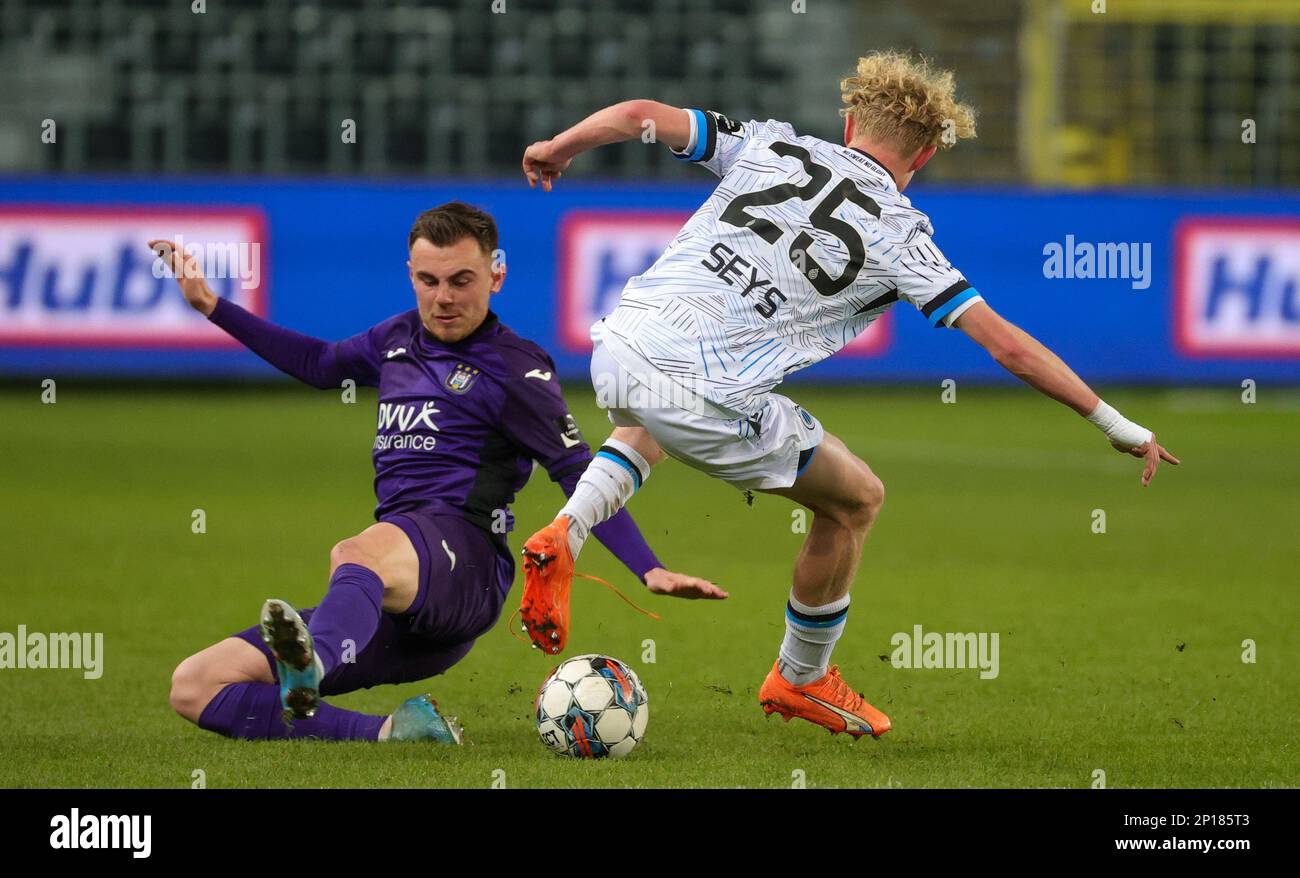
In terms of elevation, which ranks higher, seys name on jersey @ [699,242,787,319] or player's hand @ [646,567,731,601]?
seys name on jersey @ [699,242,787,319]

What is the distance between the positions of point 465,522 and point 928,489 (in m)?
7.33

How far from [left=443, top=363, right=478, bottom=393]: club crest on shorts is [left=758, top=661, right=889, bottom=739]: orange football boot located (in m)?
A: 1.30

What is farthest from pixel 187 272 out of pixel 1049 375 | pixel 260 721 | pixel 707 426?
pixel 1049 375

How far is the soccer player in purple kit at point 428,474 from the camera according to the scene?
515 centimetres

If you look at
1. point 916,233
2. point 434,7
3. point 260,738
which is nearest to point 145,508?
point 260,738

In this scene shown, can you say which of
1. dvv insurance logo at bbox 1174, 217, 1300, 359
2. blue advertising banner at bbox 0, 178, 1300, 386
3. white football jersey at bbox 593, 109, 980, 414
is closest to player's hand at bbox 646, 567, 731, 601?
white football jersey at bbox 593, 109, 980, 414

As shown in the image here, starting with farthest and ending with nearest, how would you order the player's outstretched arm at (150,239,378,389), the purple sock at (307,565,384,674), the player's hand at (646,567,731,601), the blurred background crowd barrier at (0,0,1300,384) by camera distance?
1. the blurred background crowd barrier at (0,0,1300,384)
2. the player's outstretched arm at (150,239,378,389)
3. the purple sock at (307,565,384,674)
4. the player's hand at (646,567,731,601)

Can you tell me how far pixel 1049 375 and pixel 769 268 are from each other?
2.75 ft

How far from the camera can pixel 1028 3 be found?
1962 centimetres

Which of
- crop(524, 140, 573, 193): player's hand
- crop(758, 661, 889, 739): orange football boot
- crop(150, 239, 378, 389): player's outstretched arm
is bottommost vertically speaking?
crop(758, 661, 889, 739): orange football boot

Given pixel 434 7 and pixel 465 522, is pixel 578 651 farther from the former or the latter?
pixel 434 7

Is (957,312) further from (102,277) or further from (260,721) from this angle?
(102,277)

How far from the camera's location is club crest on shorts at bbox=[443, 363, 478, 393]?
17.7 feet

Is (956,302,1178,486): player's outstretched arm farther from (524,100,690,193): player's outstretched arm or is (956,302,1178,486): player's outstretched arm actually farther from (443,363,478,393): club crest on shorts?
(443,363,478,393): club crest on shorts
